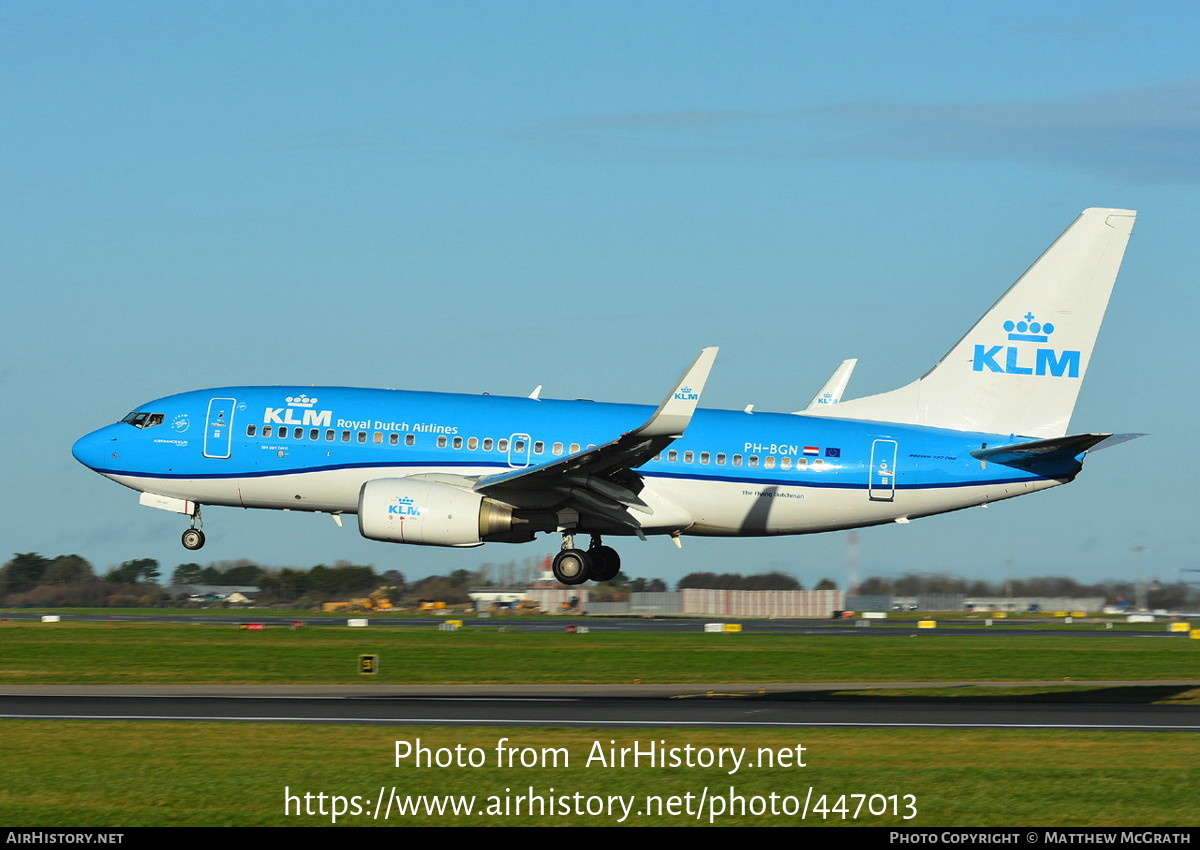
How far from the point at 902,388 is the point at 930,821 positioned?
26684 mm

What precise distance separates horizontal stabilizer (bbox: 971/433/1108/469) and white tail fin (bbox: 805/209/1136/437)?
4.96 feet

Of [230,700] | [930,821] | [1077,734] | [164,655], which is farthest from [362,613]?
[930,821]

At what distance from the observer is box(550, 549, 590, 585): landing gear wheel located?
138ft

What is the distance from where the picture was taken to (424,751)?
22.6 meters

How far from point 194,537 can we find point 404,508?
807 cm

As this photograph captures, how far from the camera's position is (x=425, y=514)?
130ft

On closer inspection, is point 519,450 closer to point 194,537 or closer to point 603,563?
point 603,563

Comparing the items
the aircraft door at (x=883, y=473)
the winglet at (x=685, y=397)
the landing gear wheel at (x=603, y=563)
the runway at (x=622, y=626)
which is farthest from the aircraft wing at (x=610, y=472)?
the runway at (x=622, y=626)

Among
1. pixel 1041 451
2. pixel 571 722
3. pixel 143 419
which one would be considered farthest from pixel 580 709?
pixel 143 419

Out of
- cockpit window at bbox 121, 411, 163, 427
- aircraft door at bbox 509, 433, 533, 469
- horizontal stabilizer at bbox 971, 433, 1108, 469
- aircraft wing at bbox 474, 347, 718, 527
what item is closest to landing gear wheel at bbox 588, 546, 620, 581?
aircraft wing at bbox 474, 347, 718, 527

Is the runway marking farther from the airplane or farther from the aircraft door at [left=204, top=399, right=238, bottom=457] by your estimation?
the aircraft door at [left=204, top=399, right=238, bottom=457]

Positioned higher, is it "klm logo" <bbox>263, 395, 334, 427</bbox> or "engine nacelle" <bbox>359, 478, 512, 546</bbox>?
"klm logo" <bbox>263, 395, 334, 427</bbox>

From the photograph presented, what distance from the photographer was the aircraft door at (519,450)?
136ft

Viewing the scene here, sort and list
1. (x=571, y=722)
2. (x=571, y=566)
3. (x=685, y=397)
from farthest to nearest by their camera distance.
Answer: (x=571, y=566)
(x=685, y=397)
(x=571, y=722)
